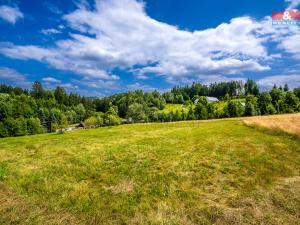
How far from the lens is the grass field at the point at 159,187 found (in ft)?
29.6

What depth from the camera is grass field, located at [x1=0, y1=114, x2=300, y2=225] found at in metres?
9.02

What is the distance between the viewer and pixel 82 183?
526 inches

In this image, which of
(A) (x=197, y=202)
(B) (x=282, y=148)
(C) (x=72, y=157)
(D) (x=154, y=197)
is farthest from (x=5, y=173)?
(B) (x=282, y=148)

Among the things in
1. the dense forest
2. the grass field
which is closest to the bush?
the dense forest

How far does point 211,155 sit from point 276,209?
9.30 metres

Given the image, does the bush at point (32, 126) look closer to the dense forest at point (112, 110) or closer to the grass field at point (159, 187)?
the dense forest at point (112, 110)

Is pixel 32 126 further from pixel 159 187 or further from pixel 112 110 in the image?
pixel 159 187

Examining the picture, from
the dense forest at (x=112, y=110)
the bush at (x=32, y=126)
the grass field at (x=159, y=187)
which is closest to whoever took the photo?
the grass field at (x=159, y=187)

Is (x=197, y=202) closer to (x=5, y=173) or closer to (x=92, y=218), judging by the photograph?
(x=92, y=218)

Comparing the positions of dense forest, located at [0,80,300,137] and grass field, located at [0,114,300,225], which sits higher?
dense forest, located at [0,80,300,137]

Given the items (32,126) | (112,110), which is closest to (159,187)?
(112,110)

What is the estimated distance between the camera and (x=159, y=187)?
12250 mm

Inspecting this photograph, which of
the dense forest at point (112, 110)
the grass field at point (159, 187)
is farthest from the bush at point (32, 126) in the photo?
the grass field at point (159, 187)

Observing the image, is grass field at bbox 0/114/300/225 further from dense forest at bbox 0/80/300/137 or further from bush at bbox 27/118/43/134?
bush at bbox 27/118/43/134
